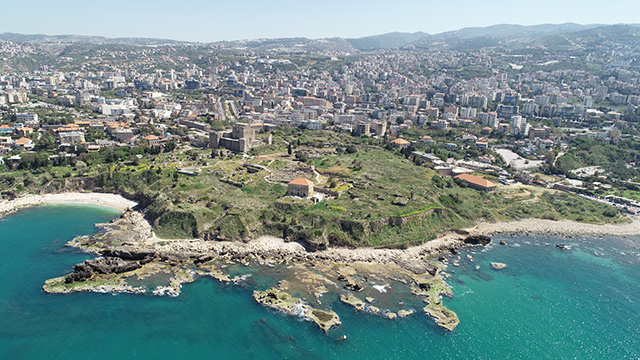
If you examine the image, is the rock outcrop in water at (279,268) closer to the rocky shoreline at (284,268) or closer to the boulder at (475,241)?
the rocky shoreline at (284,268)

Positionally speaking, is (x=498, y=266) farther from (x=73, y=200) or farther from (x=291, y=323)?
(x=73, y=200)

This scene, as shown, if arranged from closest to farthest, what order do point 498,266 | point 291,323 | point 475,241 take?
point 291,323 < point 498,266 < point 475,241

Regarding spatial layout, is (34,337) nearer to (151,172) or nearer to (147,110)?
(151,172)

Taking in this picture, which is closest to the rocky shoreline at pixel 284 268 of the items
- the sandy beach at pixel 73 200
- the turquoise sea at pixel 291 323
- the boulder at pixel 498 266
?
the turquoise sea at pixel 291 323

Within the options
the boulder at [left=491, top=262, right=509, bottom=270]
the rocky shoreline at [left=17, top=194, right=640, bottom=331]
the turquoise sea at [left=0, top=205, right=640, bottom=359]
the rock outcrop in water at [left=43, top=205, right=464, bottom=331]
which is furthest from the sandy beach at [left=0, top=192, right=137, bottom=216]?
the boulder at [left=491, top=262, right=509, bottom=270]

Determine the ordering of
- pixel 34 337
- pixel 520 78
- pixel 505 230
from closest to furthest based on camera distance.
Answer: pixel 34 337 → pixel 505 230 → pixel 520 78

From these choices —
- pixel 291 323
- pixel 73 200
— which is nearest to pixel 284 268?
pixel 291 323

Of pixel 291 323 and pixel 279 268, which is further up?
pixel 279 268

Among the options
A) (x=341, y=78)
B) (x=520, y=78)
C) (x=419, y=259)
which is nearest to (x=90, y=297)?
(x=419, y=259)
